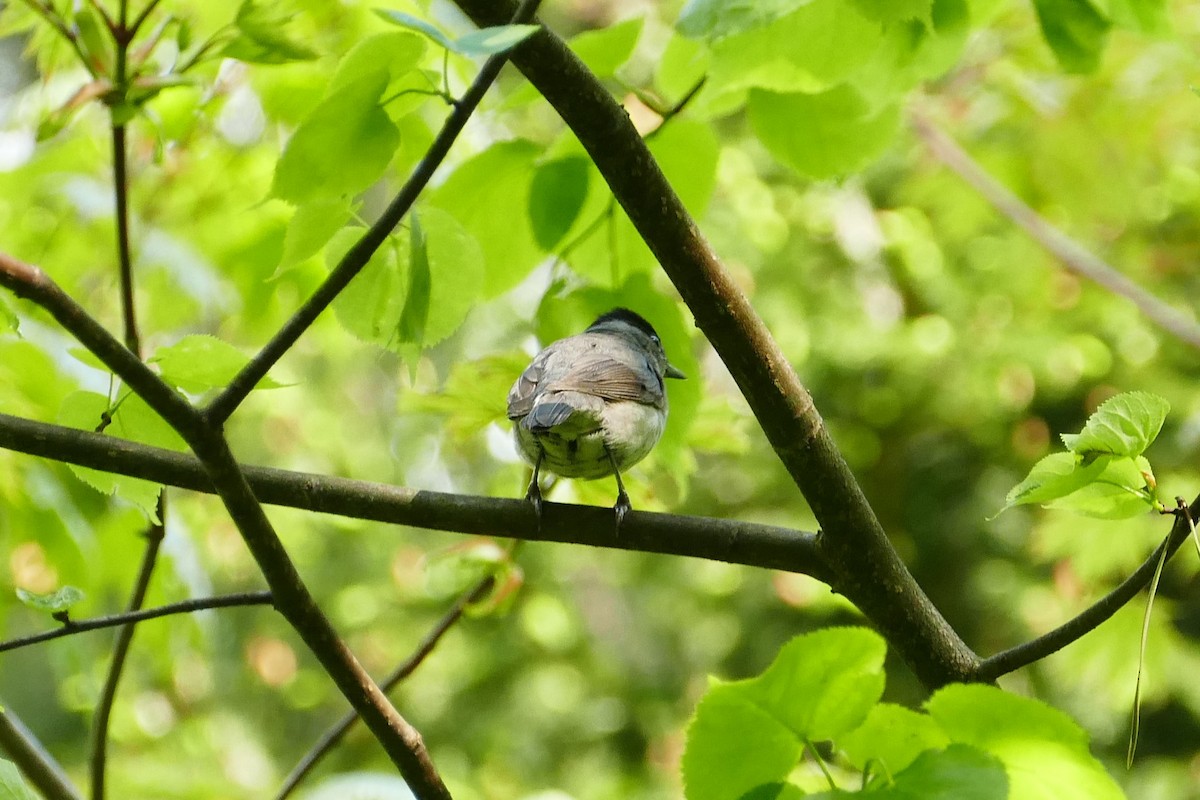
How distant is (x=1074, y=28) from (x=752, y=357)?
Result: 56cm

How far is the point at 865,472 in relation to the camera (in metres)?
4.43

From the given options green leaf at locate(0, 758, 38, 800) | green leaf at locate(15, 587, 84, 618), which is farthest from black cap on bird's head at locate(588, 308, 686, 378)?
green leaf at locate(0, 758, 38, 800)

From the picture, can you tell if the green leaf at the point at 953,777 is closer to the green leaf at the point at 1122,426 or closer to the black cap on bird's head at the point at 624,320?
the green leaf at the point at 1122,426

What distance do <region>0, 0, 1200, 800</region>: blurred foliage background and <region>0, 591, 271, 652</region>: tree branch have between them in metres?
0.25

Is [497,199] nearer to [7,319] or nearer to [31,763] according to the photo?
[7,319]

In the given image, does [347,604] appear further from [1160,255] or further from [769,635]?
[1160,255]

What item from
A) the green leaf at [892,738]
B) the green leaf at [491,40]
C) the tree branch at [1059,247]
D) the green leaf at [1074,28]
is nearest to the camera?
the green leaf at [491,40]

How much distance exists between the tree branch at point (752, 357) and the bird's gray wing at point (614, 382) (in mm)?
874

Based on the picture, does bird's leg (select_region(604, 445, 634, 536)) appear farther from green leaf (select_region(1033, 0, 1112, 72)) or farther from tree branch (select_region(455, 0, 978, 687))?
green leaf (select_region(1033, 0, 1112, 72))

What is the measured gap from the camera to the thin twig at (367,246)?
0.85m

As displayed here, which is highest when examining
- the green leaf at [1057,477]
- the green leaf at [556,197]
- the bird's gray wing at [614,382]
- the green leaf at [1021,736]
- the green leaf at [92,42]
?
the green leaf at [92,42]

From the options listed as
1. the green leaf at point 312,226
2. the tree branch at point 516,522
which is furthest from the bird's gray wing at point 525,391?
the green leaf at point 312,226

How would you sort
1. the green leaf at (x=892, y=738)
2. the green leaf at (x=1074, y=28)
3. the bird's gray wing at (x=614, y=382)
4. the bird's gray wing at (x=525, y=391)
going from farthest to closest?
the bird's gray wing at (x=614, y=382) → the bird's gray wing at (x=525, y=391) → the green leaf at (x=1074, y=28) → the green leaf at (x=892, y=738)

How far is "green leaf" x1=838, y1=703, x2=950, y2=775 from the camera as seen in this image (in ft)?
2.58
